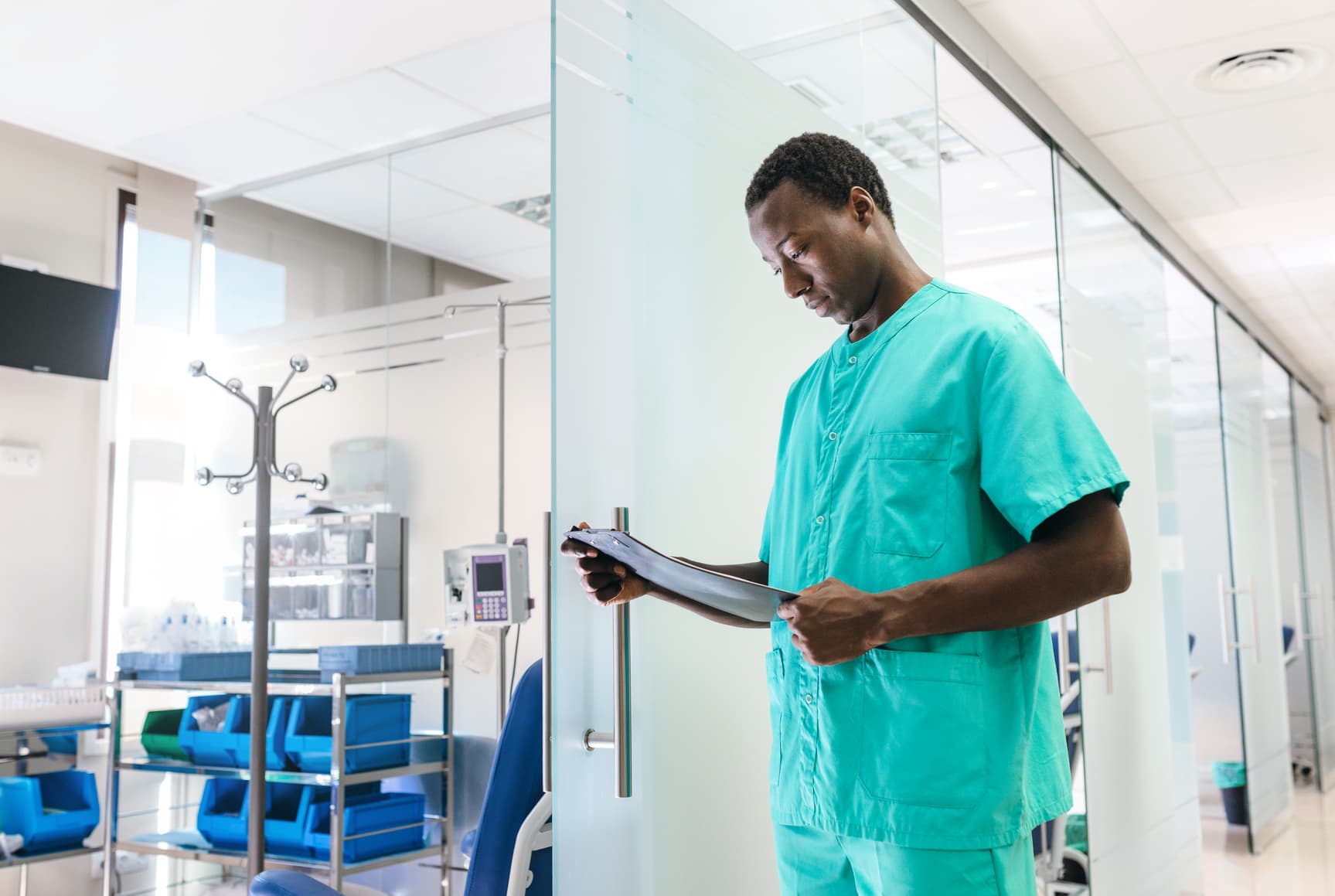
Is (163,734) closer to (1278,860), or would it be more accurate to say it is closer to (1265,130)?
(1265,130)

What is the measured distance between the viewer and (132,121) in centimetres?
431

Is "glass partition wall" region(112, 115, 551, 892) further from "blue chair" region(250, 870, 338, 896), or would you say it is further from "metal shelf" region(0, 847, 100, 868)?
"blue chair" region(250, 870, 338, 896)

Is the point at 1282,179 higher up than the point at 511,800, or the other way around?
the point at 1282,179

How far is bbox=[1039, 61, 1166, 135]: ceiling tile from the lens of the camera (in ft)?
12.9

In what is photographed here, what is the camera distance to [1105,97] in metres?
4.11

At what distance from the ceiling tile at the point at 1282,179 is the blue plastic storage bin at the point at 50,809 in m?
5.15

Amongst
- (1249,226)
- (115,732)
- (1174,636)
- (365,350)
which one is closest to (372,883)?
(115,732)

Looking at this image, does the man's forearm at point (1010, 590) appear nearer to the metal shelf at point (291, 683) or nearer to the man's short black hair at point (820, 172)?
the man's short black hair at point (820, 172)

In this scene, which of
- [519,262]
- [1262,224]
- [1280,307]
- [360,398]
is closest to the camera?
[360,398]

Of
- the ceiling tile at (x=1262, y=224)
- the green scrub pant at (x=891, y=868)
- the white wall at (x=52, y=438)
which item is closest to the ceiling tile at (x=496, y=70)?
the white wall at (x=52, y=438)

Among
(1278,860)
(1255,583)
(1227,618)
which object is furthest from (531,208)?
(1278,860)

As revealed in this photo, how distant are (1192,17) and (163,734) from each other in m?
4.31

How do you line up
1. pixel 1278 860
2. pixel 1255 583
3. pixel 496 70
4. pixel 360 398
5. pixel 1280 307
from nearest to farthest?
pixel 496 70
pixel 360 398
pixel 1278 860
pixel 1255 583
pixel 1280 307

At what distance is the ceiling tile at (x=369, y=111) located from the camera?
4.18 meters
